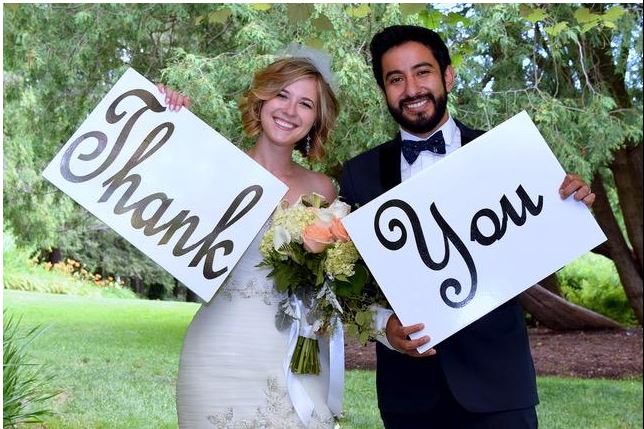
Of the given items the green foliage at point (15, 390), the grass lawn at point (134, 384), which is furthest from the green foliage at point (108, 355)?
the green foliage at point (15, 390)

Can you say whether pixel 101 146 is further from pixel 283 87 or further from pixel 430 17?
pixel 430 17

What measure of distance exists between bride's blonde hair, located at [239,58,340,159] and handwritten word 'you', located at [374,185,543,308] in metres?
0.47

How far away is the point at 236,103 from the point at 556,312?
471cm

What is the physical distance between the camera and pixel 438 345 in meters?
2.02

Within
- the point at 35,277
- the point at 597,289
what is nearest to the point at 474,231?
the point at 35,277

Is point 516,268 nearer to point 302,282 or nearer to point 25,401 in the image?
point 302,282

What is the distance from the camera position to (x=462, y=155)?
1.90 meters

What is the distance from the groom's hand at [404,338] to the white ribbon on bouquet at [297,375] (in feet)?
0.49

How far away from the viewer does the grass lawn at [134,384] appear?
18.6 ft

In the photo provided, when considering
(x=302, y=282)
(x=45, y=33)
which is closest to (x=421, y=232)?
(x=302, y=282)

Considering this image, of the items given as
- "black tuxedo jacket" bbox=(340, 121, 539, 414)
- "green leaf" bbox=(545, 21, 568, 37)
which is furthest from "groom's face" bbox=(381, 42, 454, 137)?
"green leaf" bbox=(545, 21, 568, 37)

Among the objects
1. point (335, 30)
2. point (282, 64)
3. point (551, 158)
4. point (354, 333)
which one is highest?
point (335, 30)

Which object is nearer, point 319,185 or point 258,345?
point 258,345

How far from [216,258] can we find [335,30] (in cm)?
305
